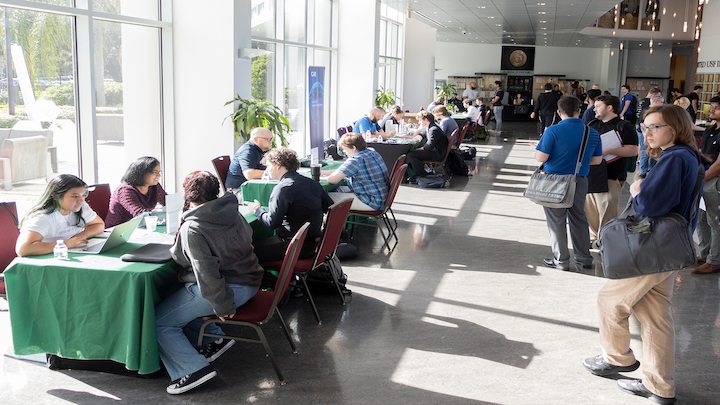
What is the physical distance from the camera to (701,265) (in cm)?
583

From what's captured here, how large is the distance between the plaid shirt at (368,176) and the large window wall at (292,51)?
3081 millimetres

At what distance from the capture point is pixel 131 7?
21.7ft

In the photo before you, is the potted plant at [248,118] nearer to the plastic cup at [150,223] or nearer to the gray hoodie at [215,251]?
the plastic cup at [150,223]

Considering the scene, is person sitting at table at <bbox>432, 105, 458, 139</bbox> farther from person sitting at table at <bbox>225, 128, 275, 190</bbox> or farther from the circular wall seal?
the circular wall seal

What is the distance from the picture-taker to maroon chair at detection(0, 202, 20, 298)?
3.72 m

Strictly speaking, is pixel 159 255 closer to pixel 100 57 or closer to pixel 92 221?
pixel 92 221

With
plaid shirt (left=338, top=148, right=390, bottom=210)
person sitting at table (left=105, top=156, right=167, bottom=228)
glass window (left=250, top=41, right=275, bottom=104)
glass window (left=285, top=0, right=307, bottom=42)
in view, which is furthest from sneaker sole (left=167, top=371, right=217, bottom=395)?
glass window (left=285, top=0, right=307, bottom=42)

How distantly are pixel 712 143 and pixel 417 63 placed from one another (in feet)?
47.9

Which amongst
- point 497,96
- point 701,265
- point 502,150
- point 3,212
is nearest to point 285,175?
point 3,212

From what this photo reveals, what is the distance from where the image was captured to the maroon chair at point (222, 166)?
653 cm

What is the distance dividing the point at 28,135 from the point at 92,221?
7.24 ft

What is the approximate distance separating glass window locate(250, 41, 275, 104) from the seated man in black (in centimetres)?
493

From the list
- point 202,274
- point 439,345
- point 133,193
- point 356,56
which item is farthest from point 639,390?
point 356,56

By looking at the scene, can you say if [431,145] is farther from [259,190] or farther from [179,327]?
[179,327]
